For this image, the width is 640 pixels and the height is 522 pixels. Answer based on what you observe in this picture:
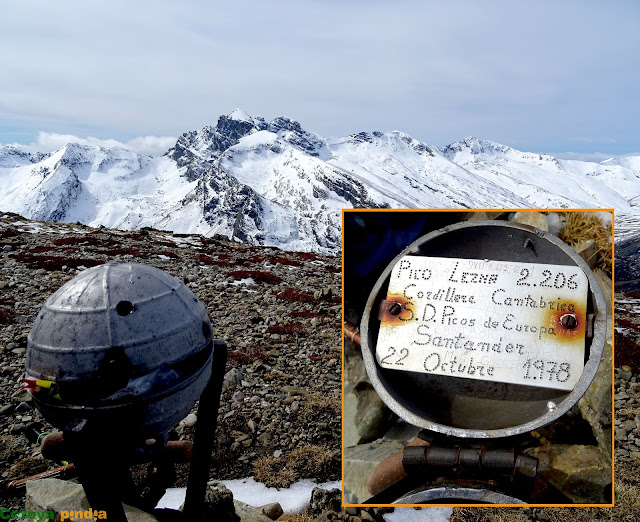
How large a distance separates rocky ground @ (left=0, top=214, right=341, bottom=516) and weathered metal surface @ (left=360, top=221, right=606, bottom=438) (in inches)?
80.7

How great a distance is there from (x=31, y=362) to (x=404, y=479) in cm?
295

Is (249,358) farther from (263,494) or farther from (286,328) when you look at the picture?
(263,494)

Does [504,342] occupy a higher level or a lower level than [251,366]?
higher

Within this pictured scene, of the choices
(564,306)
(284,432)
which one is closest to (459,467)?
(564,306)

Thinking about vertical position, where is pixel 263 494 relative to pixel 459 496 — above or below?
below

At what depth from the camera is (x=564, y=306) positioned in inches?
132

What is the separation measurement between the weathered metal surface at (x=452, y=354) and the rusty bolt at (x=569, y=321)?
0.02m

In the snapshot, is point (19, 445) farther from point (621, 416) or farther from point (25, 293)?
point (621, 416)

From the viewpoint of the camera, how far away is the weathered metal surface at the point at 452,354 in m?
3.30

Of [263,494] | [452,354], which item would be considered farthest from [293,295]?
[452,354]

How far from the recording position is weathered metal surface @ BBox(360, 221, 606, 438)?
330 cm

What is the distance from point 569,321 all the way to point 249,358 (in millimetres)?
7380

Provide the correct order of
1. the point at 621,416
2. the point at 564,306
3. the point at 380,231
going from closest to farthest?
the point at 564,306 → the point at 380,231 → the point at 621,416

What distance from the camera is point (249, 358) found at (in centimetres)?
971
